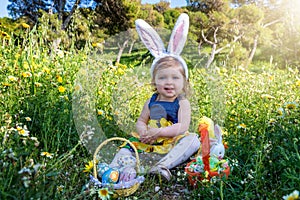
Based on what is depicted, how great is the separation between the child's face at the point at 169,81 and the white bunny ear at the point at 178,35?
0.41 ft

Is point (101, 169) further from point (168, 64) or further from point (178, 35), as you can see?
point (178, 35)

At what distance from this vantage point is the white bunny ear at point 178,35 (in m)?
2.52

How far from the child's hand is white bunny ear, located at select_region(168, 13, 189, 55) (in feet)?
1.69

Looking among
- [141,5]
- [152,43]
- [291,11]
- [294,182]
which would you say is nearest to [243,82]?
[152,43]

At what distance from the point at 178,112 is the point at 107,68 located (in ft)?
3.12

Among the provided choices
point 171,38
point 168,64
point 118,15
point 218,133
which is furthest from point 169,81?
point 118,15

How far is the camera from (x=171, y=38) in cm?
254

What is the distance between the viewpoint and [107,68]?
10.6 feet

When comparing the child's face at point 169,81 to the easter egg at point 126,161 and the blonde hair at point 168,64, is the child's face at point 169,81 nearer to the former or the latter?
the blonde hair at point 168,64

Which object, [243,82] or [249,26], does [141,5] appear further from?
[243,82]

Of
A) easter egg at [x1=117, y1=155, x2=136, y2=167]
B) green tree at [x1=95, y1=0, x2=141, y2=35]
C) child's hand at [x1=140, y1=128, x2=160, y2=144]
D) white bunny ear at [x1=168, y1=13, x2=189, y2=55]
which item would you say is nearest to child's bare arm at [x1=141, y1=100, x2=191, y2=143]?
child's hand at [x1=140, y1=128, x2=160, y2=144]

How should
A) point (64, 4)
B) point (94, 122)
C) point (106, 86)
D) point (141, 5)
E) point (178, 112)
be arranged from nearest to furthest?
point (178, 112) → point (94, 122) → point (106, 86) → point (141, 5) → point (64, 4)

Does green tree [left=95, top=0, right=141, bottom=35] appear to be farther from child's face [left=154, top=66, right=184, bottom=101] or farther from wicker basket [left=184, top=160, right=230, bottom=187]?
wicker basket [left=184, top=160, right=230, bottom=187]

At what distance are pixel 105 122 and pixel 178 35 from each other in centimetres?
81
